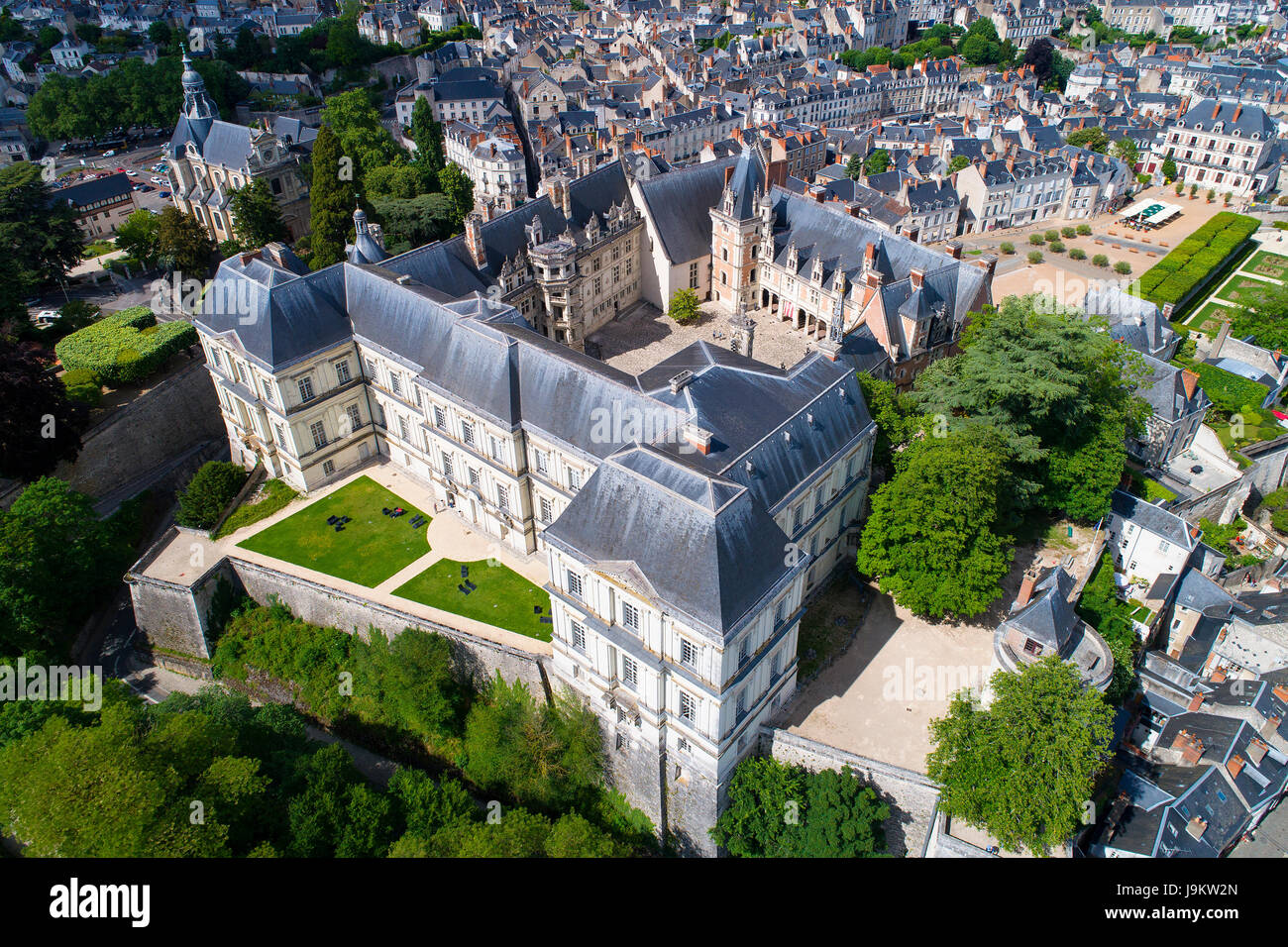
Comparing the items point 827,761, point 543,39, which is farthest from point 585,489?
point 543,39

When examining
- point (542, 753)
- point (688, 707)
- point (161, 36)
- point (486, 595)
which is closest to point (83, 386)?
point (486, 595)

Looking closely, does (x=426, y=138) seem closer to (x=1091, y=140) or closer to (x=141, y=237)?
(x=141, y=237)

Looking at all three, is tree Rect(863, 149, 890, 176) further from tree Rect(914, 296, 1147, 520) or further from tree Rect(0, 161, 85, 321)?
tree Rect(0, 161, 85, 321)

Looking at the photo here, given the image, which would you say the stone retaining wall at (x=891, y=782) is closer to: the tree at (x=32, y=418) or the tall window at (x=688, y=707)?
the tall window at (x=688, y=707)

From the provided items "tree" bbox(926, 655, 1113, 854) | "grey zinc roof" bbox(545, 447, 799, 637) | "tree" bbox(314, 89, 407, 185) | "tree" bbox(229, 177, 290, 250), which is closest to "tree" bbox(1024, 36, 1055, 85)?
"tree" bbox(314, 89, 407, 185)

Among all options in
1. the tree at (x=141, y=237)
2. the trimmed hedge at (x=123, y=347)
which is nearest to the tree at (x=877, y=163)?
the tree at (x=141, y=237)
